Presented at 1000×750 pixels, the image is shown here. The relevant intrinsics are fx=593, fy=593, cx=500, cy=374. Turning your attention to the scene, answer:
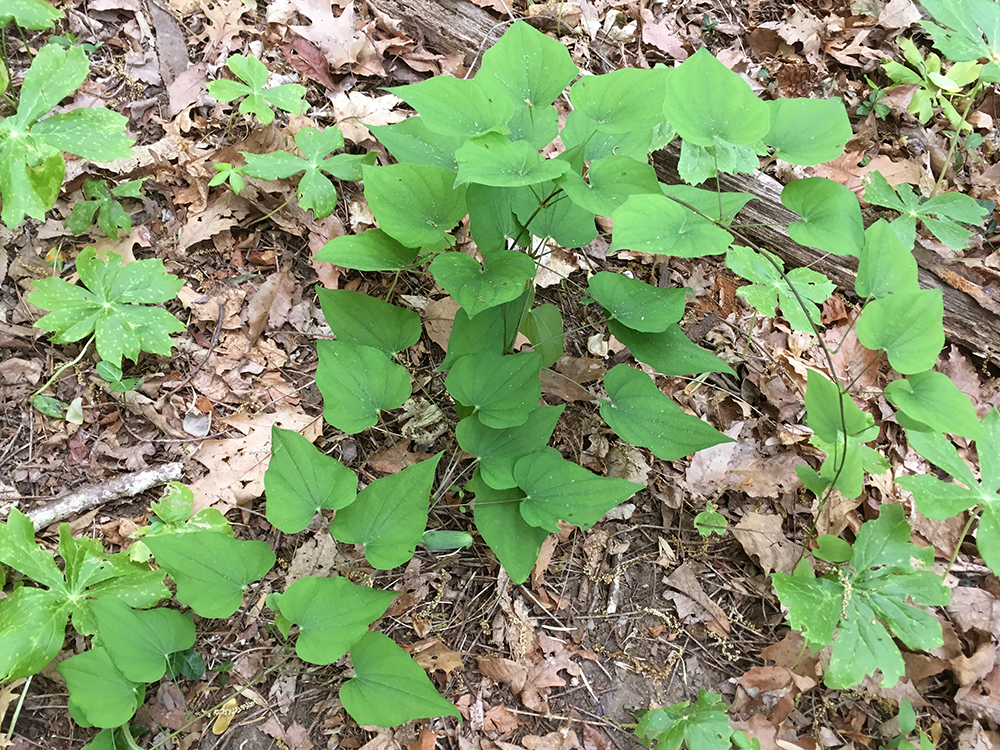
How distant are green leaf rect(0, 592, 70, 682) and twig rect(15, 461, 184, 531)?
0.32 meters

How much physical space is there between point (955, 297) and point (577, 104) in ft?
7.00

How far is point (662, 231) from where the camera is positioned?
63.8 inches

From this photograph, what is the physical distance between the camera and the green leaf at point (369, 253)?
6.55 feet

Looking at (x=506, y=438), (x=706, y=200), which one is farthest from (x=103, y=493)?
(x=706, y=200)

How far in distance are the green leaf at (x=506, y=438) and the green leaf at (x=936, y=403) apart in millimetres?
993

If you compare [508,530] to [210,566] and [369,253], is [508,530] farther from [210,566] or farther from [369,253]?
[369,253]

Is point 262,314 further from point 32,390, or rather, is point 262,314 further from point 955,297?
point 955,297

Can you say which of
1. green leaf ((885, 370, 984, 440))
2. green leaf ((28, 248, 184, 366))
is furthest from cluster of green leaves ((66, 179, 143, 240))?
green leaf ((885, 370, 984, 440))

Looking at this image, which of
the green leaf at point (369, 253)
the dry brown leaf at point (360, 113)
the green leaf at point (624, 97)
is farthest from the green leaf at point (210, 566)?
the dry brown leaf at point (360, 113)

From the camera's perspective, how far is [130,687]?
5.40 feet

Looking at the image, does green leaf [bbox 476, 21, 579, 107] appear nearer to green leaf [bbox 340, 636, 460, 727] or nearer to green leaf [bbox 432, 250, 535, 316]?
green leaf [bbox 432, 250, 535, 316]

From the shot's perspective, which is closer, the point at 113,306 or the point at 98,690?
the point at 98,690

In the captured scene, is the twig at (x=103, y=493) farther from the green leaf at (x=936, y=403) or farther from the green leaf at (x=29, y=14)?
the green leaf at (x=936, y=403)

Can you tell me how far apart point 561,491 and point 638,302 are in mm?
697
